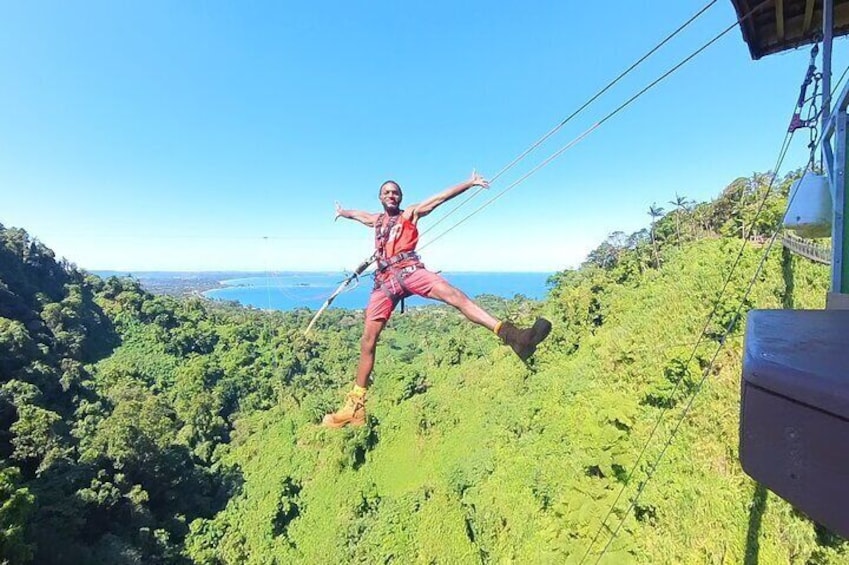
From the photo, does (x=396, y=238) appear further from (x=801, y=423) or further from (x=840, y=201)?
(x=801, y=423)

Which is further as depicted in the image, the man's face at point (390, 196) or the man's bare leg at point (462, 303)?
the man's face at point (390, 196)

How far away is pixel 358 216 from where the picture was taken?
3162 mm

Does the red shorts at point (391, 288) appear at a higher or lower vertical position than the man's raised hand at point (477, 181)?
lower

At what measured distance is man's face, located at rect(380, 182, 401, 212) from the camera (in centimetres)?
286

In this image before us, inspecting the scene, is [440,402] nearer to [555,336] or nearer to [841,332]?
[555,336]

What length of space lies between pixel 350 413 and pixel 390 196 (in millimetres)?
1469

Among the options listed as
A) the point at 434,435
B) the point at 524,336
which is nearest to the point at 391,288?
the point at 524,336

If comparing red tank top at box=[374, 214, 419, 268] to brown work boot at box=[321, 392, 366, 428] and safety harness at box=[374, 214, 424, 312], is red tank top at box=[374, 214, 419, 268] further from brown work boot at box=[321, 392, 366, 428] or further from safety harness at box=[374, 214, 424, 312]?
brown work boot at box=[321, 392, 366, 428]

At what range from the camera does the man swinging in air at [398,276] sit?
2.68 meters

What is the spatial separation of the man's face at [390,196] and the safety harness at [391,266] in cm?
8

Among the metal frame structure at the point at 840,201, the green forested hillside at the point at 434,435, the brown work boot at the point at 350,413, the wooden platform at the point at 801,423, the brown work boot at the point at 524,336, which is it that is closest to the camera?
the wooden platform at the point at 801,423

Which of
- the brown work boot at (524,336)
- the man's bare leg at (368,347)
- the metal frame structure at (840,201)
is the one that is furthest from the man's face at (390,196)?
the metal frame structure at (840,201)

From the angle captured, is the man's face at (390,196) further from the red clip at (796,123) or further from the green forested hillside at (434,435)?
the red clip at (796,123)

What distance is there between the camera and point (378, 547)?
16.3 m
